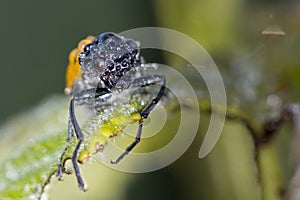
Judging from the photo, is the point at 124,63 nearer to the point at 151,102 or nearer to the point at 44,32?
the point at 151,102

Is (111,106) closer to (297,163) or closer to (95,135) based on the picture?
(95,135)

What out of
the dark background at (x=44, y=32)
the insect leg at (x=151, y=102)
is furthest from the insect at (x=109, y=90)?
the dark background at (x=44, y=32)

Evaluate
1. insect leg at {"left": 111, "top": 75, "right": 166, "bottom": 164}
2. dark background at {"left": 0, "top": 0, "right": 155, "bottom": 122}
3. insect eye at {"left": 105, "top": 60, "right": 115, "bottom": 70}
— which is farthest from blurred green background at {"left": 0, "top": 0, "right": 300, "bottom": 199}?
insect eye at {"left": 105, "top": 60, "right": 115, "bottom": 70}

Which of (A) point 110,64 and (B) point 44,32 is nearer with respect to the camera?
(A) point 110,64

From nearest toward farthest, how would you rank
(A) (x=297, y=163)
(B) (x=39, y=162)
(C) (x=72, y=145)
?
(C) (x=72, y=145), (B) (x=39, y=162), (A) (x=297, y=163)

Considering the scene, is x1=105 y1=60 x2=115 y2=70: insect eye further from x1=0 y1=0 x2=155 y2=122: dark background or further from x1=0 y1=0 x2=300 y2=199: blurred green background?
x1=0 y1=0 x2=155 y2=122: dark background

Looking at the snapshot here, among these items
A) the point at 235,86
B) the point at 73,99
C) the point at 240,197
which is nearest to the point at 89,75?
the point at 73,99

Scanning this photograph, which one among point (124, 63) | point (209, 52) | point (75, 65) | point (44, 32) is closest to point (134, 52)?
point (124, 63)
